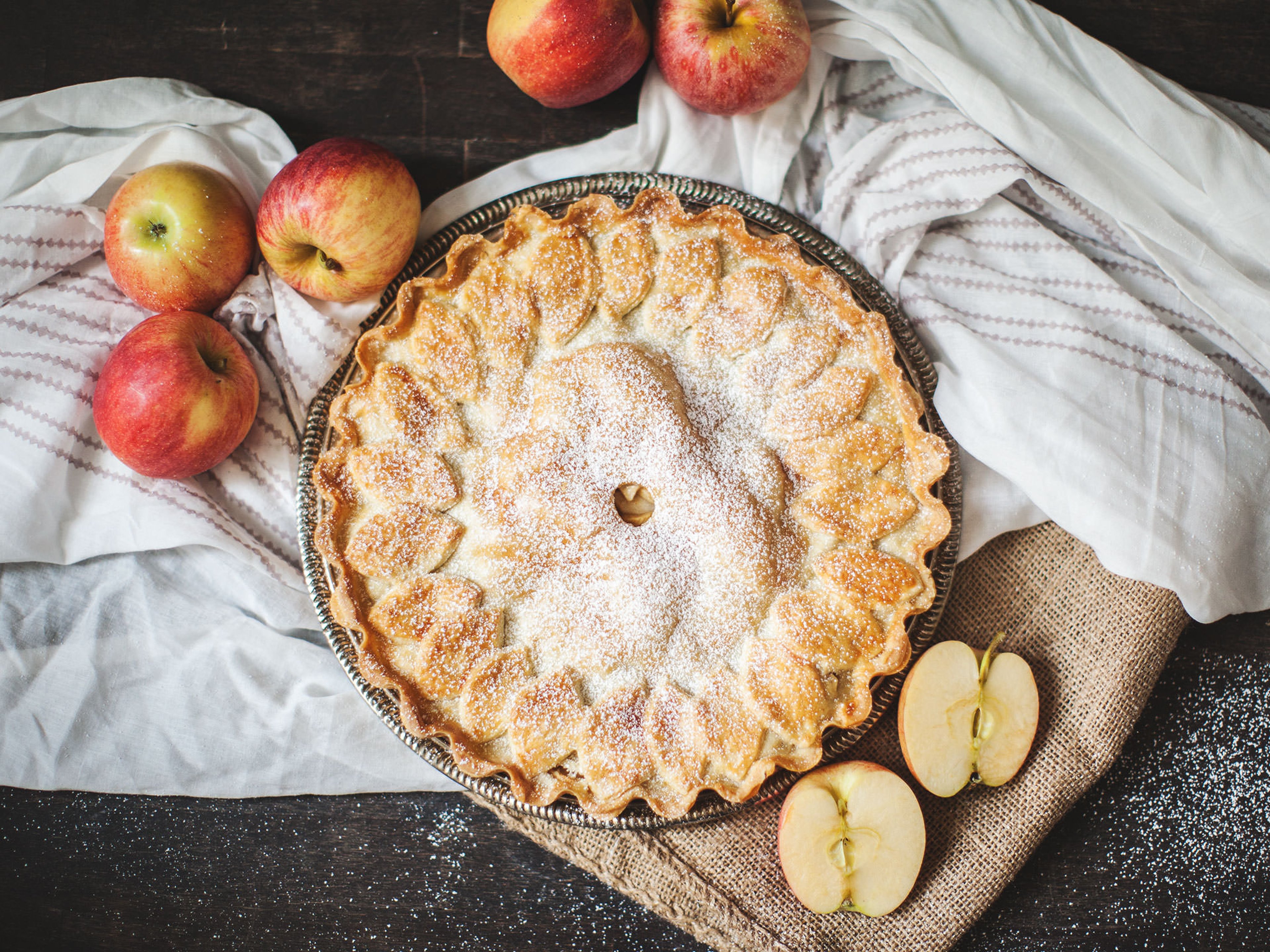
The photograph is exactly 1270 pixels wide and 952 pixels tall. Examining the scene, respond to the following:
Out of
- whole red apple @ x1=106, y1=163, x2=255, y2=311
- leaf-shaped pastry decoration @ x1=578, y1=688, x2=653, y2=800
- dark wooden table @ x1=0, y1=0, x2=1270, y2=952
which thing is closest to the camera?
leaf-shaped pastry decoration @ x1=578, y1=688, x2=653, y2=800

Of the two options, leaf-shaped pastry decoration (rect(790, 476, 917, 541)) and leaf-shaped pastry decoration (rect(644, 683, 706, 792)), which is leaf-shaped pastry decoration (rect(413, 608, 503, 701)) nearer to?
leaf-shaped pastry decoration (rect(644, 683, 706, 792))

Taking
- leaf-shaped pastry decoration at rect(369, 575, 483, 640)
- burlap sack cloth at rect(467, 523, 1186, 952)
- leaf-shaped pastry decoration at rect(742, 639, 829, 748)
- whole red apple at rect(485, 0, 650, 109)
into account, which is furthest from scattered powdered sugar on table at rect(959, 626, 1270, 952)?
whole red apple at rect(485, 0, 650, 109)

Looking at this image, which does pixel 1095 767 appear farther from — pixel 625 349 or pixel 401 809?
pixel 401 809

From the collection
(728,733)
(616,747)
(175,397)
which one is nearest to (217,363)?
(175,397)

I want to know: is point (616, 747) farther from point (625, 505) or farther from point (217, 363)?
Answer: point (217, 363)

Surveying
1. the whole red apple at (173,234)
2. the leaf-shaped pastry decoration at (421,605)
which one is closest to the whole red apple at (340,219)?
the whole red apple at (173,234)

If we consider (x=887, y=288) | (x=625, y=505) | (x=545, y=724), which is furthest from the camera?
(x=887, y=288)

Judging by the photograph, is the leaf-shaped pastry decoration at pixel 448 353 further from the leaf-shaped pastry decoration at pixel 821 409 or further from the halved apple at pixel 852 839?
the halved apple at pixel 852 839
